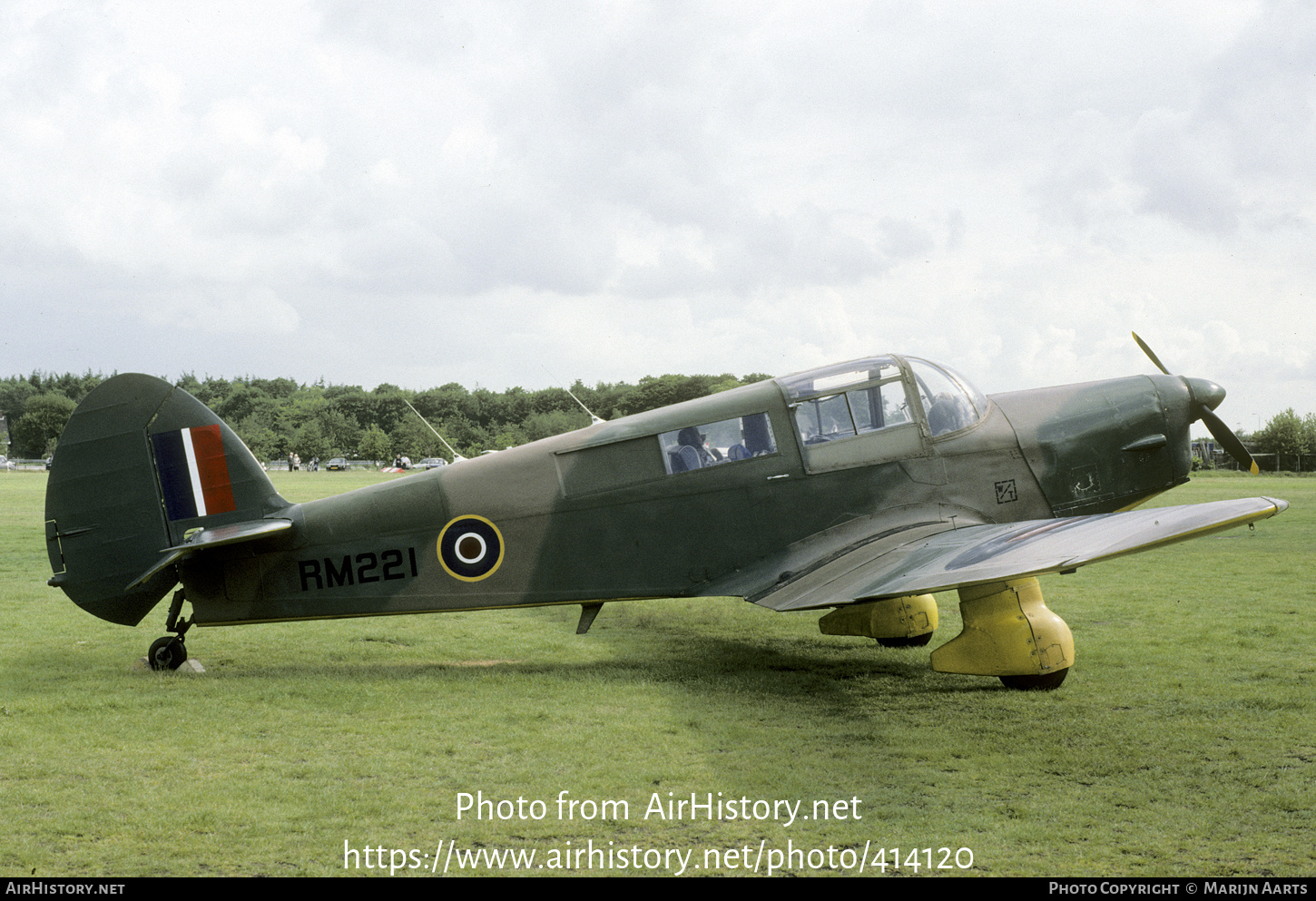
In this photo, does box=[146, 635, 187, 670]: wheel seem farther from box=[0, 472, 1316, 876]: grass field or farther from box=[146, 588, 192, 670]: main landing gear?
box=[0, 472, 1316, 876]: grass field

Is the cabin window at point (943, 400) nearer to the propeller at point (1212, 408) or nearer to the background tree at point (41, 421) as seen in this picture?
the propeller at point (1212, 408)

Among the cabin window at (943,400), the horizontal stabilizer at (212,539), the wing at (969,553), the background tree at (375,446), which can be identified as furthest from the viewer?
the background tree at (375,446)

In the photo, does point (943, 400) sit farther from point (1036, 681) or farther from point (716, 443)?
point (1036, 681)

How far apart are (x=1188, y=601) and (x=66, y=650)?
11.0 metres

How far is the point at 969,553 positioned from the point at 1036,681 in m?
1.25

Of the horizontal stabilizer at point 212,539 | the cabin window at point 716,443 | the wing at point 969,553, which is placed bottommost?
the wing at point 969,553

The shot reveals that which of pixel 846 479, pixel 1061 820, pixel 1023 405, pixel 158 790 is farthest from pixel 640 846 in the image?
pixel 1023 405

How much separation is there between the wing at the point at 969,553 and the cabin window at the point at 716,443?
839 mm

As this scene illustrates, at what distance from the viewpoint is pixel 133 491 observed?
684cm

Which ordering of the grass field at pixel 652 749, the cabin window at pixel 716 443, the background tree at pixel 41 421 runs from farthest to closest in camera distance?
the background tree at pixel 41 421
the cabin window at pixel 716 443
the grass field at pixel 652 749

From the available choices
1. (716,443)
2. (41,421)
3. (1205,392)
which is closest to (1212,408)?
(1205,392)

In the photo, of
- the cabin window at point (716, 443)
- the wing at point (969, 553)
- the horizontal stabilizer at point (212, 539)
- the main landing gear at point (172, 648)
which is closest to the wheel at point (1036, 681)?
the wing at point (969, 553)

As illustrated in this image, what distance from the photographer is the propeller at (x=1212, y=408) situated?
7715 mm

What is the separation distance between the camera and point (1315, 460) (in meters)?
55.7
